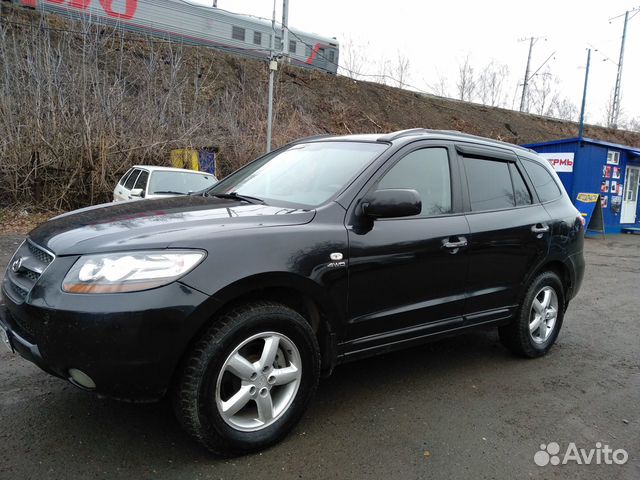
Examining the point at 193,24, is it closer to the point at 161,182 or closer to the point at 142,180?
the point at 142,180

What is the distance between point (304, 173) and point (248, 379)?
1546mm

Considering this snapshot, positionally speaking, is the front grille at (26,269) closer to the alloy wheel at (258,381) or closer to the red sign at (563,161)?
the alloy wheel at (258,381)

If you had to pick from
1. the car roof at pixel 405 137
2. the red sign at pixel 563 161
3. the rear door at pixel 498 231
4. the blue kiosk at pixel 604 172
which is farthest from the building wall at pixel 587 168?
the car roof at pixel 405 137

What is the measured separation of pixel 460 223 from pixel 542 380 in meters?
1.49

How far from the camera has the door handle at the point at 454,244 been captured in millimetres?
3410

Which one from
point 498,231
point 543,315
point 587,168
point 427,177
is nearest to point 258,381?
point 427,177

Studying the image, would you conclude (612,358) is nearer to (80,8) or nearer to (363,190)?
(363,190)

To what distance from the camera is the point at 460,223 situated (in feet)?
11.7

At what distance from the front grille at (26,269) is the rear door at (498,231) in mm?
2706

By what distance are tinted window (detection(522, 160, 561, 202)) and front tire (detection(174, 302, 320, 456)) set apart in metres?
2.79

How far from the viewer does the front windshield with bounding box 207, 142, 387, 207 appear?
324 centimetres

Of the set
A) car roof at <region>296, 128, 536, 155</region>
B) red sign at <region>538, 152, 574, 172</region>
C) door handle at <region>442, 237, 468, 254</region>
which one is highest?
red sign at <region>538, 152, 574, 172</region>

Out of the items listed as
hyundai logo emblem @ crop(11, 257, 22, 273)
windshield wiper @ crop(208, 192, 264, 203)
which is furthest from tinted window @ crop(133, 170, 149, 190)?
hyundai logo emblem @ crop(11, 257, 22, 273)

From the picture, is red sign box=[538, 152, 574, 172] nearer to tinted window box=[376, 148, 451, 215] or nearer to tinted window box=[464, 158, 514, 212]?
tinted window box=[464, 158, 514, 212]
